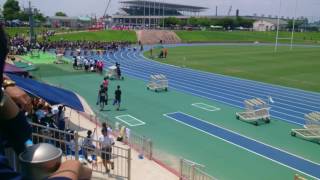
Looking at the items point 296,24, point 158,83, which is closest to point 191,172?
point 158,83

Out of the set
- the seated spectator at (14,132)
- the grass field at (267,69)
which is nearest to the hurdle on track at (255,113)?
the grass field at (267,69)

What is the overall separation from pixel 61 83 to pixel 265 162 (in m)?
17.3

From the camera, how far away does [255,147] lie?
13.9m

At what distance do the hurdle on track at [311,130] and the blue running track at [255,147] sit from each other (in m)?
2.15

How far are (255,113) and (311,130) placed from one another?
2638mm

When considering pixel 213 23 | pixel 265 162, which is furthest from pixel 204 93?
pixel 213 23

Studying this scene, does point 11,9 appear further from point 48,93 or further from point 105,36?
point 48,93

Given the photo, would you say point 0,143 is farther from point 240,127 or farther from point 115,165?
point 240,127

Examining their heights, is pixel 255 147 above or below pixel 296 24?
below

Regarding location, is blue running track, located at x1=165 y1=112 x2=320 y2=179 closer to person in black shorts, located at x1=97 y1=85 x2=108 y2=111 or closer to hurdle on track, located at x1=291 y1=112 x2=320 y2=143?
hurdle on track, located at x1=291 y1=112 x2=320 y2=143

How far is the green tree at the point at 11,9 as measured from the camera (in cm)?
8500

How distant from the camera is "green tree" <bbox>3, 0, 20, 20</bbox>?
85.0 metres

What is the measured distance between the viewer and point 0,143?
144cm

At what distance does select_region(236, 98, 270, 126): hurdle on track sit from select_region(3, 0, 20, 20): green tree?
7901 centimetres
